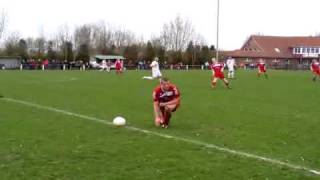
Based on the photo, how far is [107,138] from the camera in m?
12.8

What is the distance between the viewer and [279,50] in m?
129

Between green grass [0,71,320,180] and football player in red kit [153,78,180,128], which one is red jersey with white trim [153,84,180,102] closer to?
football player in red kit [153,78,180,128]

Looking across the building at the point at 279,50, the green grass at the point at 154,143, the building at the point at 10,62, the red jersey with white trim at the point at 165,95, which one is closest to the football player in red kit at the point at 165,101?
the red jersey with white trim at the point at 165,95

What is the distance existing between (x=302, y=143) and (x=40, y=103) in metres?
12.6

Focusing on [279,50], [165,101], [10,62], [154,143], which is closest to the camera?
[154,143]

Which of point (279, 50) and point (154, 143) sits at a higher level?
point (279, 50)

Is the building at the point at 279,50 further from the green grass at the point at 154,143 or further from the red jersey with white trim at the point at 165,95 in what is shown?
the red jersey with white trim at the point at 165,95

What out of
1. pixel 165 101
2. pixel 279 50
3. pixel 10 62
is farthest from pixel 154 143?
pixel 279 50

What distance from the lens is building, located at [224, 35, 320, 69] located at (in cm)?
12639

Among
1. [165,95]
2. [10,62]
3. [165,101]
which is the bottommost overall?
[10,62]

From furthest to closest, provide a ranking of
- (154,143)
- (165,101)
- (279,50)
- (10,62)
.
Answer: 1. (279,50)
2. (10,62)
3. (165,101)
4. (154,143)

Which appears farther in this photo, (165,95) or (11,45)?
(11,45)

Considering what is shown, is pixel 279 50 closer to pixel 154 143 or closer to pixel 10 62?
pixel 10 62

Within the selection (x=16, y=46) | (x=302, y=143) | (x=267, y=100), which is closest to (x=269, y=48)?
(x=16, y=46)
